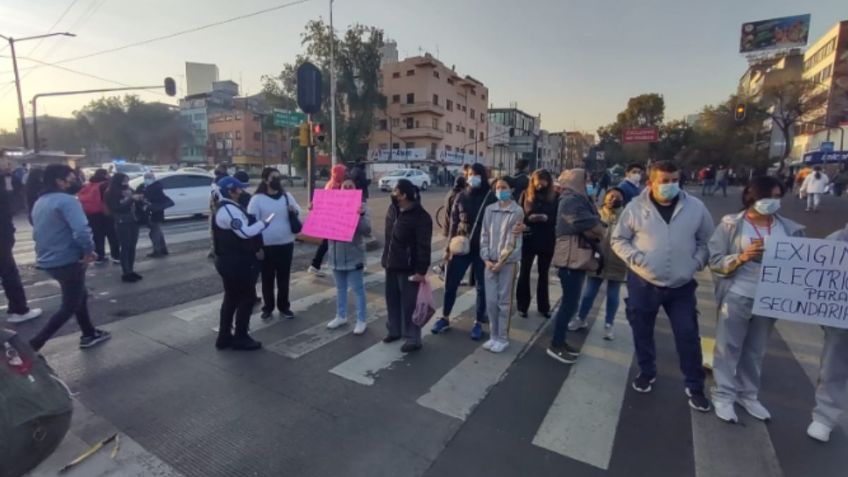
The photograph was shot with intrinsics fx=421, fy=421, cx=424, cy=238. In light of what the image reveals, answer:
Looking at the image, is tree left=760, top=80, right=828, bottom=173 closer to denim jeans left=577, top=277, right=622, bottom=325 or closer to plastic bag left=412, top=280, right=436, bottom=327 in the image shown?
denim jeans left=577, top=277, right=622, bottom=325

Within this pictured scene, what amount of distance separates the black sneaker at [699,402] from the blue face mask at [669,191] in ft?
5.31

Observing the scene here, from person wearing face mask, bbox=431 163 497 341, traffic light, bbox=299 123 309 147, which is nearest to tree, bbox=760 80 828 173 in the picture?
traffic light, bbox=299 123 309 147

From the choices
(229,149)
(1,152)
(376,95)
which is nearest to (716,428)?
(1,152)

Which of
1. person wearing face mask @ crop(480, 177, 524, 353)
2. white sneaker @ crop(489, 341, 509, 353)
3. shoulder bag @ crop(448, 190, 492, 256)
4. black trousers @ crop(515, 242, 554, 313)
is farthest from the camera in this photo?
black trousers @ crop(515, 242, 554, 313)

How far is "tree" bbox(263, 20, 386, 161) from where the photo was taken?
4303cm

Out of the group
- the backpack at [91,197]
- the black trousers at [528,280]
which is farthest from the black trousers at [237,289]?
the backpack at [91,197]

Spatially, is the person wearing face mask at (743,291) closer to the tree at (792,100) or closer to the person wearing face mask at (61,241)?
the person wearing face mask at (61,241)

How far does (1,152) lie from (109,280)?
2404 millimetres

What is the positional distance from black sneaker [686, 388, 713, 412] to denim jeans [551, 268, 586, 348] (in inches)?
47.4

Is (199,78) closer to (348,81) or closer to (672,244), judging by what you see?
(348,81)

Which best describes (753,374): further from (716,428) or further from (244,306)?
(244,306)

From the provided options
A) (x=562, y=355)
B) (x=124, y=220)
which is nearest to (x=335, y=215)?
(x=562, y=355)

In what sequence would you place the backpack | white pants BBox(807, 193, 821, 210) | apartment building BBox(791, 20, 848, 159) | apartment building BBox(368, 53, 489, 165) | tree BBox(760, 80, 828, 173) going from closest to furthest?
1. the backpack
2. white pants BBox(807, 193, 821, 210)
3. tree BBox(760, 80, 828, 173)
4. apartment building BBox(791, 20, 848, 159)
5. apartment building BBox(368, 53, 489, 165)

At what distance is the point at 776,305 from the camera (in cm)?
305
